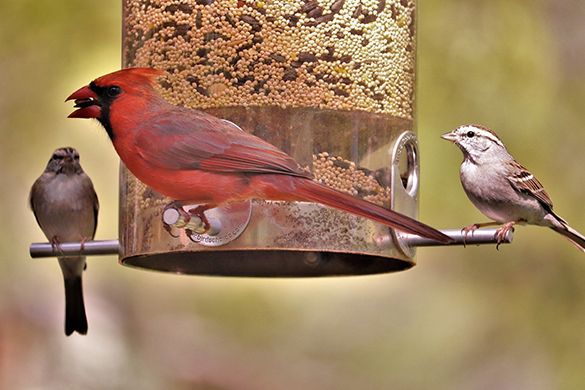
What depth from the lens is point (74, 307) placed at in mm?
7223

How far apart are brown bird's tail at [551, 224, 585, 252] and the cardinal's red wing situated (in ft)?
6.71

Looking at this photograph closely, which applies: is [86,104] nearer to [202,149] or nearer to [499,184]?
[202,149]

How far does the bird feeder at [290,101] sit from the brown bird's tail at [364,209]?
0.79 metres

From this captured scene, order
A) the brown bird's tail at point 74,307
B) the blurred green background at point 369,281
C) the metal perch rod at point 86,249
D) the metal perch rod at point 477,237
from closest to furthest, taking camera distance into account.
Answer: the metal perch rod at point 477,237 → the metal perch rod at point 86,249 → the brown bird's tail at point 74,307 → the blurred green background at point 369,281

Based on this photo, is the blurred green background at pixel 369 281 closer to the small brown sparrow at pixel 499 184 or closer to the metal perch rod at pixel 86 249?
the small brown sparrow at pixel 499 184

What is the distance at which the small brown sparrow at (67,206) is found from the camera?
7438 millimetres

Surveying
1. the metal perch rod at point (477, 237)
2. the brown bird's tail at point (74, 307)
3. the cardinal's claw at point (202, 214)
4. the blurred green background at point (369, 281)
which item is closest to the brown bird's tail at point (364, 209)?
the cardinal's claw at point (202, 214)

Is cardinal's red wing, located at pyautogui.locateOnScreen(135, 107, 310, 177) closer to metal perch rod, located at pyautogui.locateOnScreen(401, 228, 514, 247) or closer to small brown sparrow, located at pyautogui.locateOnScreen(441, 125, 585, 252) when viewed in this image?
metal perch rod, located at pyautogui.locateOnScreen(401, 228, 514, 247)

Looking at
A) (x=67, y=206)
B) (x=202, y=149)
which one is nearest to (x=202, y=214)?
(x=202, y=149)

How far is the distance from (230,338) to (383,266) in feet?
13.5

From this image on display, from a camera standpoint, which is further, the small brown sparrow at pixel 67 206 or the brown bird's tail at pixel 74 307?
the small brown sparrow at pixel 67 206

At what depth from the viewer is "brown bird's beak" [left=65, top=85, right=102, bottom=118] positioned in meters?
4.13

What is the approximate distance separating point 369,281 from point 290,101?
181 inches

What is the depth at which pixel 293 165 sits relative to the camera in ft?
12.8
